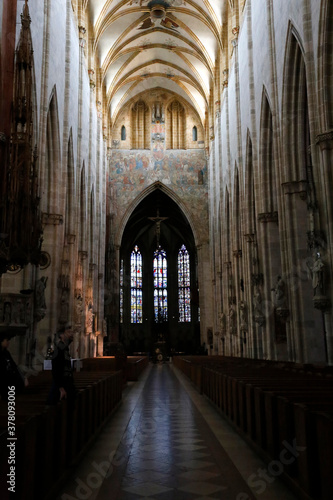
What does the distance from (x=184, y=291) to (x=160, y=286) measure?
236cm

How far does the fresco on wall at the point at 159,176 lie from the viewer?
32.2m

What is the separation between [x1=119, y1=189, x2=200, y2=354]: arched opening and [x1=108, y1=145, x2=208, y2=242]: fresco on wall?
944 centimetres

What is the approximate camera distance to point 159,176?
3250 cm

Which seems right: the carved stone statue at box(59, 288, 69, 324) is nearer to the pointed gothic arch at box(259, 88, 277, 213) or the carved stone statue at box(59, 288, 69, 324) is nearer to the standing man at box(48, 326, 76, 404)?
the pointed gothic arch at box(259, 88, 277, 213)

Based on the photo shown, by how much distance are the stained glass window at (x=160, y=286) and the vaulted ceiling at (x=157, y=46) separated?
54.3 ft

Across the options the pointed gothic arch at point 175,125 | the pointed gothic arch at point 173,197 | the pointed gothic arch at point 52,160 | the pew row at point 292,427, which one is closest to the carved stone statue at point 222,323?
the pointed gothic arch at point 173,197

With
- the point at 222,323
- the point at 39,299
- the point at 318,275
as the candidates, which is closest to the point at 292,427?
the point at 318,275

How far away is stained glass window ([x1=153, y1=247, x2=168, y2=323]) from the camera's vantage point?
44.6 metres

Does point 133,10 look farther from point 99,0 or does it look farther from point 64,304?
point 64,304

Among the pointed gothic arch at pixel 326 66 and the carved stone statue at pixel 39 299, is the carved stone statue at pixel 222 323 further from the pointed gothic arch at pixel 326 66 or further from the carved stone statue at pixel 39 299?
the pointed gothic arch at pixel 326 66

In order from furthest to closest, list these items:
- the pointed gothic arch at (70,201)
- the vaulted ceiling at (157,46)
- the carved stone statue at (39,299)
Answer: the vaulted ceiling at (157,46) → the pointed gothic arch at (70,201) → the carved stone statue at (39,299)

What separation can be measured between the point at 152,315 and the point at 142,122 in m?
18.5

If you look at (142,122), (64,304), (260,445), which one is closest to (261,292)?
(64,304)

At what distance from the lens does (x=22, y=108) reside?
842 centimetres
